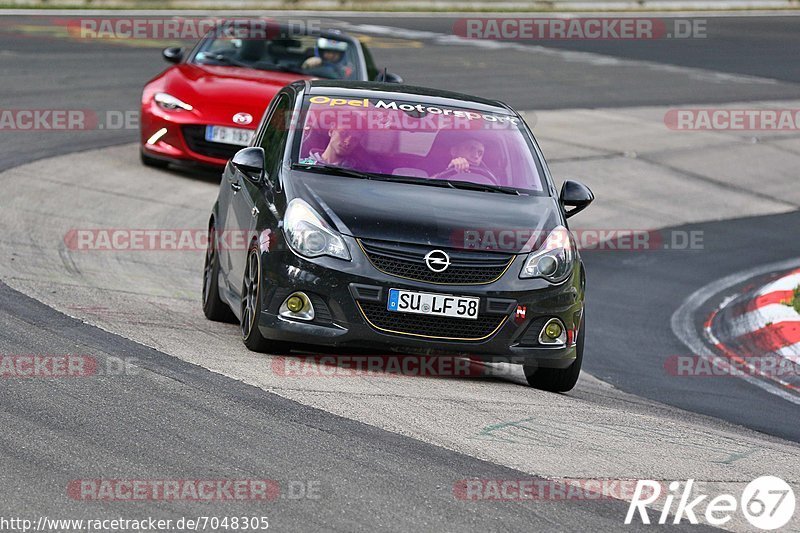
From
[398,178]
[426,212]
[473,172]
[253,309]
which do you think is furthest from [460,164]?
[253,309]

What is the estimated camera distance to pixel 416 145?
8695 mm

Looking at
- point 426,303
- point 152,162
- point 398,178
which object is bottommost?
point 152,162

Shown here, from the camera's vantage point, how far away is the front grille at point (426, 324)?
7.64m

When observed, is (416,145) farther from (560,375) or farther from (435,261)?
(560,375)

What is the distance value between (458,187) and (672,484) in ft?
9.61

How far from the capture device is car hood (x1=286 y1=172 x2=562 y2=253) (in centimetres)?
772

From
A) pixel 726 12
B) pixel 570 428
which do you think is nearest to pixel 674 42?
pixel 726 12

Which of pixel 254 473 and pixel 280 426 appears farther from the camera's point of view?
pixel 280 426

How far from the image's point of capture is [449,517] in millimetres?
5297

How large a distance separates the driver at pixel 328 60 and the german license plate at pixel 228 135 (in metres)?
1.46

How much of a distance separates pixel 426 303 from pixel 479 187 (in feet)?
3.80

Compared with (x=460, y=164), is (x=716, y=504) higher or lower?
lower

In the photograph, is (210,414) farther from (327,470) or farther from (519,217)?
(519,217)

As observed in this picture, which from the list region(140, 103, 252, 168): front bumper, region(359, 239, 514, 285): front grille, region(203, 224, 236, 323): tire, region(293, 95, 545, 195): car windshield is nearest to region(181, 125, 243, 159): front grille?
region(140, 103, 252, 168): front bumper
